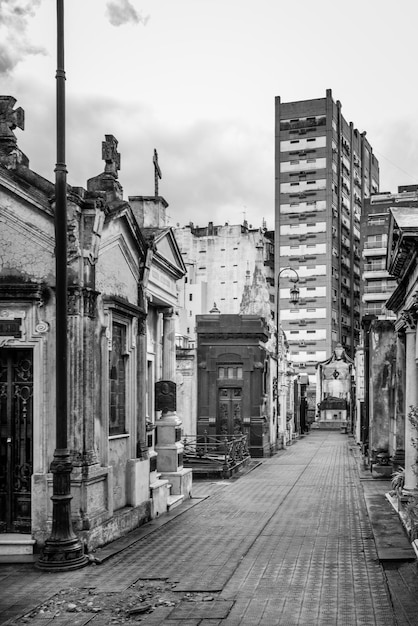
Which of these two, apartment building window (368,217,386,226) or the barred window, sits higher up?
apartment building window (368,217,386,226)

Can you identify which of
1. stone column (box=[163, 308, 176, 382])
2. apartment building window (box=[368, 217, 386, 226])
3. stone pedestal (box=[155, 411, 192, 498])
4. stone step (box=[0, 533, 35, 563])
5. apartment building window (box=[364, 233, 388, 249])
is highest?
apartment building window (box=[368, 217, 386, 226])

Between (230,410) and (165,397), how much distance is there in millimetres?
16182

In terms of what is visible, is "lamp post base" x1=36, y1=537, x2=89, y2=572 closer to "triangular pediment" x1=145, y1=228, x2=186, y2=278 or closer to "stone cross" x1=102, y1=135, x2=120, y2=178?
"stone cross" x1=102, y1=135, x2=120, y2=178

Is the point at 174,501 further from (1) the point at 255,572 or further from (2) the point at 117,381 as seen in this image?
(1) the point at 255,572

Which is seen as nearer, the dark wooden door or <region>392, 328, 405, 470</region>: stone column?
<region>392, 328, 405, 470</region>: stone column

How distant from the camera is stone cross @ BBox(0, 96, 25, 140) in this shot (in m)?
11.7

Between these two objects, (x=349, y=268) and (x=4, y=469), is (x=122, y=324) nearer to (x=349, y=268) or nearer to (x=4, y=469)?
(x=4, y=469)

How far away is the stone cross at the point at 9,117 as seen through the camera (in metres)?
11.7

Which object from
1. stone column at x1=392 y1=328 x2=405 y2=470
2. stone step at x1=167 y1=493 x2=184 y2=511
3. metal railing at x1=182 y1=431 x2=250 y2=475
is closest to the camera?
stone step at x1=167 y1=493 x2=184 y2=511

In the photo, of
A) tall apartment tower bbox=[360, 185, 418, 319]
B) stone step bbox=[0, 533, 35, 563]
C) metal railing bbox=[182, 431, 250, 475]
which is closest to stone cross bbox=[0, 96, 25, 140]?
stone step bbox=[0, 533, 35, 563]

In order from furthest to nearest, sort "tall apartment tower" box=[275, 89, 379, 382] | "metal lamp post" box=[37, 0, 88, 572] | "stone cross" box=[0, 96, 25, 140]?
"tall apartment tower" box=[275, 89, 379, 382] < "stone cross" box=[0, 96, 25, 140] < "metal lamp post" box=[37, 0, 88, 572]

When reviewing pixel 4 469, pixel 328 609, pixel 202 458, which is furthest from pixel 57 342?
pixel 202 458

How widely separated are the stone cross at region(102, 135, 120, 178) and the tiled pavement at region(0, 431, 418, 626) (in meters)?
5.96

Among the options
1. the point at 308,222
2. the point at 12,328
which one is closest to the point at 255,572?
the point at 12,328
